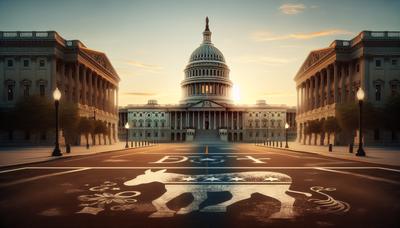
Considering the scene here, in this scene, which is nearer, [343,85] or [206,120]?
[343,85]

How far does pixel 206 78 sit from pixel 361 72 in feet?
370

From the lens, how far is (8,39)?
59438 millimetres

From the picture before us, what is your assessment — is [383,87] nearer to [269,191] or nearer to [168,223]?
[269,191]

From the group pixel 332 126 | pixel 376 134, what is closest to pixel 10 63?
pixel 332 126

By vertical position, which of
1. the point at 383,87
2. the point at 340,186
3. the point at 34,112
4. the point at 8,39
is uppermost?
the point at 8,39

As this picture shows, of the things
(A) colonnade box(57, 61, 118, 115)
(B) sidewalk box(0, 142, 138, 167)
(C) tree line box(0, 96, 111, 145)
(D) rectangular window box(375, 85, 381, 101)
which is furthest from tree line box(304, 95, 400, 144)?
(A) colonnade box(57, 61, 118, 115)

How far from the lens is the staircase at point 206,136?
416 ft

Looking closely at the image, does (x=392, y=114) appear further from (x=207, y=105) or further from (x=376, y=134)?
(x=207, y=105)

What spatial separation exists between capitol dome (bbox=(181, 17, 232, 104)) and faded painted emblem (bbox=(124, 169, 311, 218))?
502 ft

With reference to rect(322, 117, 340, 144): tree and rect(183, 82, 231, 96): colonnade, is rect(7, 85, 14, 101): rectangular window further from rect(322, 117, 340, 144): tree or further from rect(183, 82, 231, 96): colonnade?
rect(183, 82, 231, 96): colonnade

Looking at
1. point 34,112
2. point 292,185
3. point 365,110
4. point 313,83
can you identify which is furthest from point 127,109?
point 292,185

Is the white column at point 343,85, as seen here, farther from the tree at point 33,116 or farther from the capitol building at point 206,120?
the capitol building at point 206,120

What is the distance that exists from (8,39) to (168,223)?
61.7 metres

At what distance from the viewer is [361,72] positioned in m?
61.7
